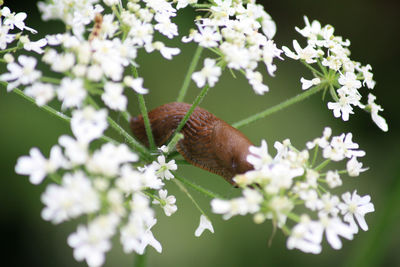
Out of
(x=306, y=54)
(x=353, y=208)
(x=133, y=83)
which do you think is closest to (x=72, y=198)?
(x=133, y=83)

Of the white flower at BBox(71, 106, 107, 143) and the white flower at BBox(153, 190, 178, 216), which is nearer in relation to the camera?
the white flower at BBox(71, 106, 107, 143)

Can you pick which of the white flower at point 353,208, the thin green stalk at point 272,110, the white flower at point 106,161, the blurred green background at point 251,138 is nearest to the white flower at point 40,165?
the white flower at point 106,161

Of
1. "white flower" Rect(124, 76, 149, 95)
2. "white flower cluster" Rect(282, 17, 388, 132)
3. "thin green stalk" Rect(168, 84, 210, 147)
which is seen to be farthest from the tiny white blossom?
"white flower cluster" Rect(282, 17, 388, 132)

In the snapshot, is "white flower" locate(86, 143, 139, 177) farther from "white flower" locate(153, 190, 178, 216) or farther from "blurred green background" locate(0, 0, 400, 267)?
"blurred green background" locate(0, 0, 400, 267)

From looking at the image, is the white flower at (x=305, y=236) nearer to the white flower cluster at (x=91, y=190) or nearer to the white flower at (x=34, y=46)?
the white flower cluster at (x=91, y=190)

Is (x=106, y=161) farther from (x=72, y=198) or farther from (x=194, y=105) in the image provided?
(x=194, y=105)

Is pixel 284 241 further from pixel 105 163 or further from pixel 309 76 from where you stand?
pixel 105 163

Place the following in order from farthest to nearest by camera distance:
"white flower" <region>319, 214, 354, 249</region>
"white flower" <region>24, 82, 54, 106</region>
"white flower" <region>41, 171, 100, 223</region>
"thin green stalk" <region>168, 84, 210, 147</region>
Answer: "thin green stalk" <region>168, 84, 210, 147</region> → "white flower" <region>319, 214, 354, 249</region> → "white flower" <region>24, 82, 54, 106</region> → "white flower" <region>41, 171, 100, 223</region>
